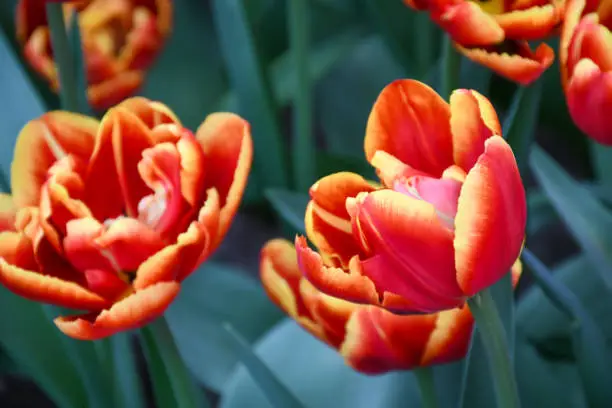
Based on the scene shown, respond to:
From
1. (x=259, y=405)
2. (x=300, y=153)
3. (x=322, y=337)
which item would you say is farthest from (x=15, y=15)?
(x=322, y=337)

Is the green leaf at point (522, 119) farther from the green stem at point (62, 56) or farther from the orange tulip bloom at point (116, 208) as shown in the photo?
the green stem at point (62, 56)

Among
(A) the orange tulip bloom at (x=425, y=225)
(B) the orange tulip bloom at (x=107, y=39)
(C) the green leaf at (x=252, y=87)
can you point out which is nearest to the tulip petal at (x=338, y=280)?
(A) the orange tulip bloom at (x=425, y=225)

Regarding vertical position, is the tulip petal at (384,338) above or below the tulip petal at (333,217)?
below

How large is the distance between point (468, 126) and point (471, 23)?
91mm

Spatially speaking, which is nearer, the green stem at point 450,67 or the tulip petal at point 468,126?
the tulip petal at point 468,126

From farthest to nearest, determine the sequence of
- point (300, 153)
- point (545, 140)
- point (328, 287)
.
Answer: point (545, 140) → point (300, 153) → point (328, 287)

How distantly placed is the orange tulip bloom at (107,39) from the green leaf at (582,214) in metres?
0.38

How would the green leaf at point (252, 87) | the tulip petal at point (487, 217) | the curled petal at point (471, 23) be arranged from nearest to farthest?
the tulip petal at point (487, 217) < the curled petal at point (471, 23) < the green leaf at point (252, 87)

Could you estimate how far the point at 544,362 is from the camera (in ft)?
1.78

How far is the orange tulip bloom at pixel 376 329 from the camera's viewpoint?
1.14 feet

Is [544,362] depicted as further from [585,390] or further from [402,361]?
[402,361]

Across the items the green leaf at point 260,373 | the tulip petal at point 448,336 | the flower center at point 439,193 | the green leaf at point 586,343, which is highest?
the flower center at point 439,193

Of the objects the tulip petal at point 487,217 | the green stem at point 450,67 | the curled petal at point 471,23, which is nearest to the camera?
the tulip petal at point 487,217

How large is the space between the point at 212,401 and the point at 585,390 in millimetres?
401
